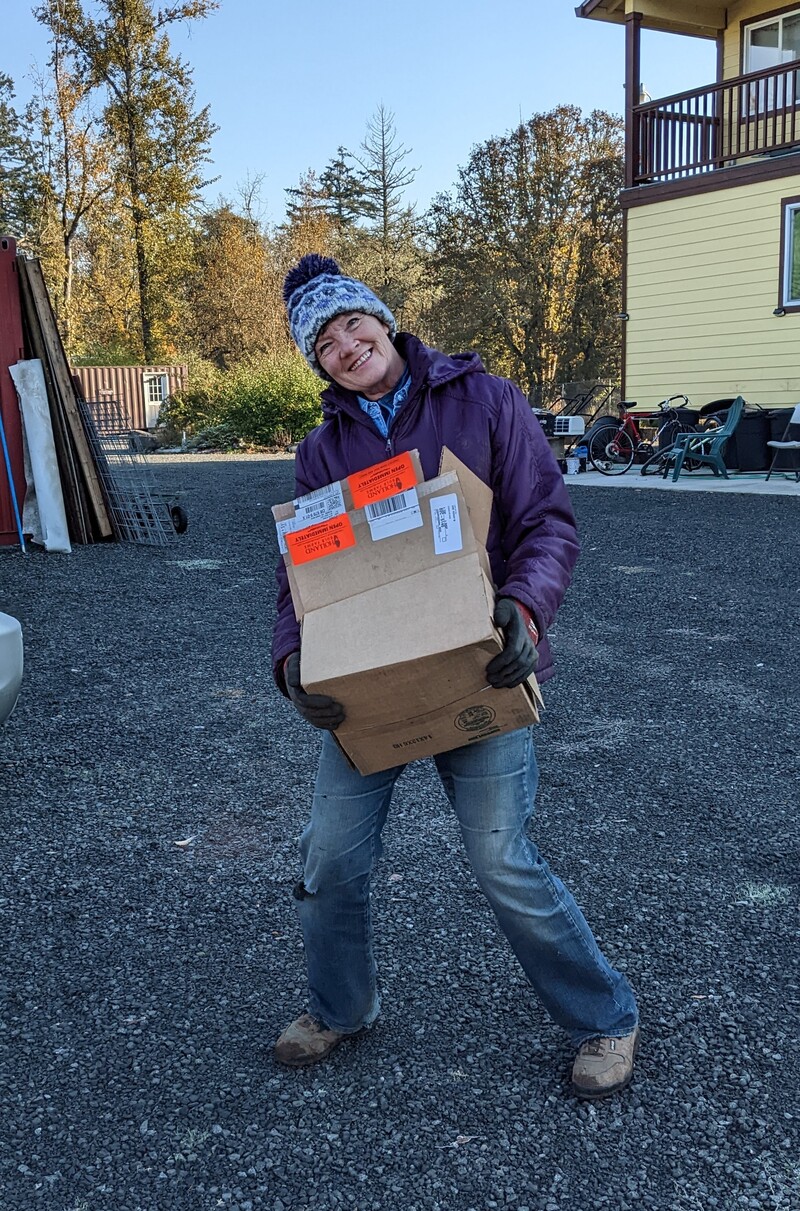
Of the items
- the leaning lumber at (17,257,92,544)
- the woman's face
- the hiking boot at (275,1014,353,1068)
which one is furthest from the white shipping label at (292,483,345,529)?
the leaning lumber at (17,257,92,544)

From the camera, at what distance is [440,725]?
82.0 inches

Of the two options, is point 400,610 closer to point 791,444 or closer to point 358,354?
point 358,354

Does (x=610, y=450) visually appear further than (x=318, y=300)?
Yes

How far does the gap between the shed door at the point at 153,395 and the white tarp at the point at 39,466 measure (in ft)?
61.7

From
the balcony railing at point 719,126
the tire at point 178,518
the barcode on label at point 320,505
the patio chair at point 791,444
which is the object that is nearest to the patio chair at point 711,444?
the patio chair at point 791,444

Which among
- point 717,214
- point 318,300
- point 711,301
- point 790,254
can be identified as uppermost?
point 717,214

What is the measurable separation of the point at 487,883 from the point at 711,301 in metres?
16.2

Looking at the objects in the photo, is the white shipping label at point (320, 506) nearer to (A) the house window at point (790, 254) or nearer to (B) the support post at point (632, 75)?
(A) the house window at point (790, 254)

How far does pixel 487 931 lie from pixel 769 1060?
2.81ft

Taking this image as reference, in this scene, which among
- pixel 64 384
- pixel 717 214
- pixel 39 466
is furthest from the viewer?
pixel 717 214

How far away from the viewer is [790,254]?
1580cm

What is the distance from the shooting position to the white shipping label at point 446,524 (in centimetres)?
204

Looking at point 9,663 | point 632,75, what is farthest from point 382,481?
point 632,75

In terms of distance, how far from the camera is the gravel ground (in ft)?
7.00
